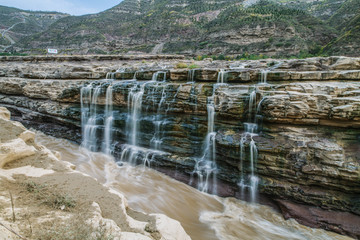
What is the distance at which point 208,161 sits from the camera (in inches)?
331

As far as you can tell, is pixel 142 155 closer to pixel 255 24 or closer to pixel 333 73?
pixel 333 73

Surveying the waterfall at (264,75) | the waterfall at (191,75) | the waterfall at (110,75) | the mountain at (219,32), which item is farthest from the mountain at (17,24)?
the waterfall at (264,75)

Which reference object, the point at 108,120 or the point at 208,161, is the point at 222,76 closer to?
the point at 208,161

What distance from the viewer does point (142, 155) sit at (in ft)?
31.6

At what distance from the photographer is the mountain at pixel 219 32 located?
31.1m

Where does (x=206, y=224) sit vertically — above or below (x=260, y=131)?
below

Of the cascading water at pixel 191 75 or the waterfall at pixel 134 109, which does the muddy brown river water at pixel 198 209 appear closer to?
the waterfall at pixel 134 109

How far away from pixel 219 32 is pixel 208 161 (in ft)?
120

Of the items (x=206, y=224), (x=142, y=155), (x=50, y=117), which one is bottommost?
(x=206, y=224)

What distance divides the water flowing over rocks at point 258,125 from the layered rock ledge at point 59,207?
499 centimetres

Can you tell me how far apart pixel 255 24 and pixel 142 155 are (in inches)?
1373

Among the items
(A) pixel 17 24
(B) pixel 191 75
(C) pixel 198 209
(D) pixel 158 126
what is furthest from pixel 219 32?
(A) pixel 17 24

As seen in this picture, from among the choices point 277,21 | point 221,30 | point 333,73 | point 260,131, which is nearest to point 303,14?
point 277,21

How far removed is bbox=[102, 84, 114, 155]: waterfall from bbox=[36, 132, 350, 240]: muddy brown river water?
1.70 m
